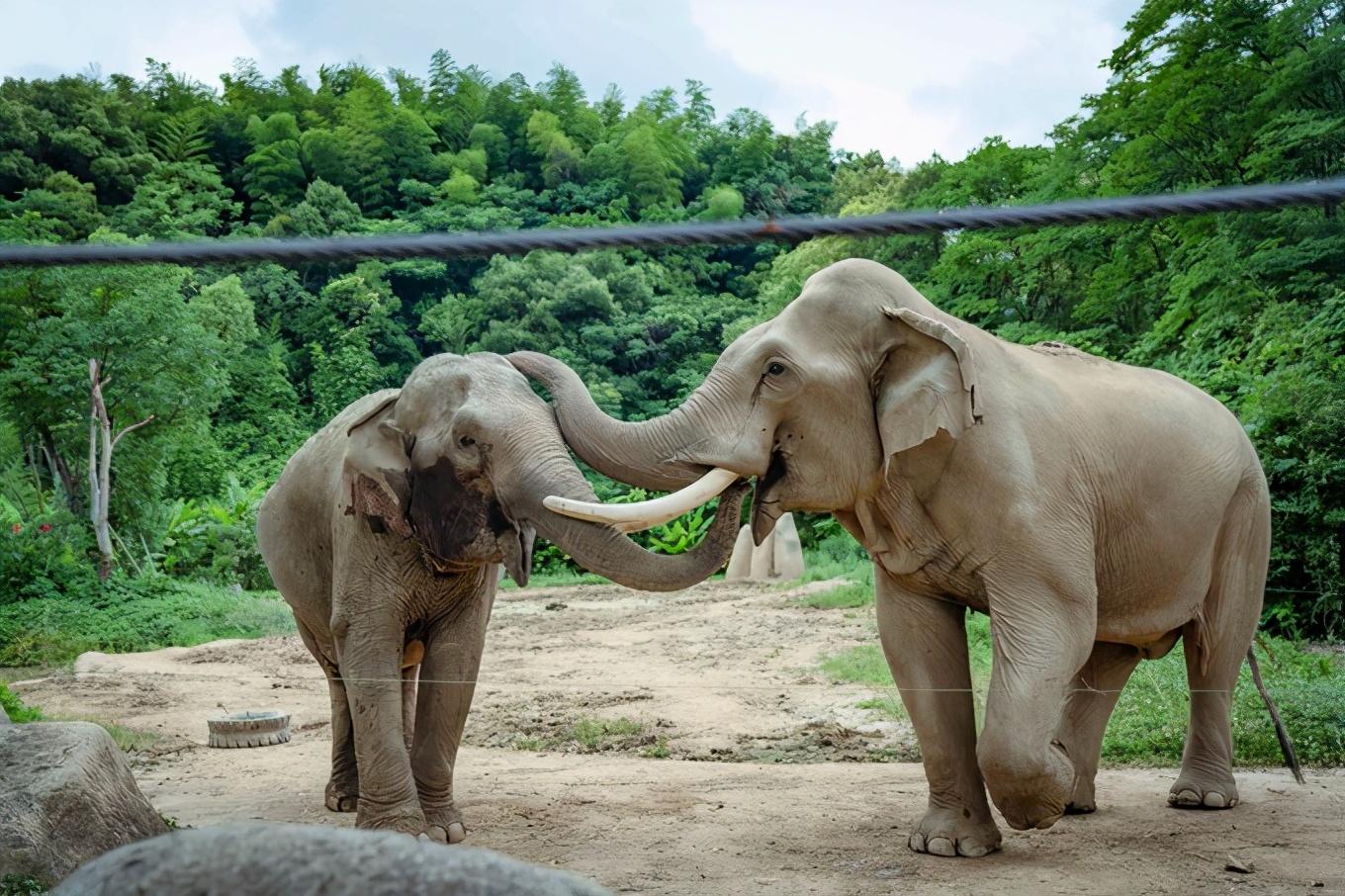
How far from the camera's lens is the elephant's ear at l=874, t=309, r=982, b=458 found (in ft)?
16.2

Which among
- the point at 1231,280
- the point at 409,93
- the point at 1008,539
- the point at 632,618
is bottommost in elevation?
the point at 632,618

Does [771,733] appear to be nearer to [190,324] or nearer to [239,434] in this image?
[239,434]

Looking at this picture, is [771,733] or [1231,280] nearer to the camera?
[771,733]

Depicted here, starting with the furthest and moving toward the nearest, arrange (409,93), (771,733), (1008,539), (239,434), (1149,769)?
(409,93) < (239,434) < (771,733) < (1149,769) < (1008,539)

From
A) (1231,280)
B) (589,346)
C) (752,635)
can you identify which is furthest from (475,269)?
(1231,280)

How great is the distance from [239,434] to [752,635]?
5.34 meters

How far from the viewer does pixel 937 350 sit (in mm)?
5043

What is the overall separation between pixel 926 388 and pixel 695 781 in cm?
290

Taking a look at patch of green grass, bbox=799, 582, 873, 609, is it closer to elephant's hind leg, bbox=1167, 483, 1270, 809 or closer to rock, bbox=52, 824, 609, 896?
elephant's hind leg, bbox=1167, 483, 1270, 809

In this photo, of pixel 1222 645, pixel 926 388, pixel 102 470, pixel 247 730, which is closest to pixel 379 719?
pixel 926 388

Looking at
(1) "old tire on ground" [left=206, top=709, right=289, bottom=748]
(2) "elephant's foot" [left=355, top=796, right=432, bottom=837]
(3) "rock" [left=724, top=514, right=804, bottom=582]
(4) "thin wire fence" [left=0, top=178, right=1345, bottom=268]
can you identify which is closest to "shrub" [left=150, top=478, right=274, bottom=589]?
(3) "rock" [left=724, top=514, right=804, bottom=582]

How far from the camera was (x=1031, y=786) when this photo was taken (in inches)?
187

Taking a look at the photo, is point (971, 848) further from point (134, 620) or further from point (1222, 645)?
point (134, 620)

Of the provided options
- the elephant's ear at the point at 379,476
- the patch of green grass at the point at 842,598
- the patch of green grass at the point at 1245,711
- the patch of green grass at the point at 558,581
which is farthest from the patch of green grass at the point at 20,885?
the patch of green grass at the point at 558,581
